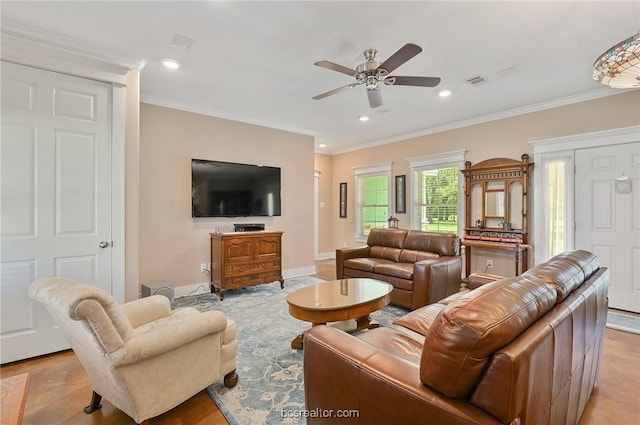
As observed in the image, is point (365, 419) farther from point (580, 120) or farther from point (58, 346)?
point (580, 120)

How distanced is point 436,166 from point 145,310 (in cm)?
507

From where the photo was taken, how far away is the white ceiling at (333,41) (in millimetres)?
2213

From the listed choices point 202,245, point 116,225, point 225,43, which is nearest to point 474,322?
point 225,43

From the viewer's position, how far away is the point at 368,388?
1.13 meters

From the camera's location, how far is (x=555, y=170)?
13.5 ft

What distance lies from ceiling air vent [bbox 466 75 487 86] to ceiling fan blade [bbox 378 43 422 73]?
5.15ft

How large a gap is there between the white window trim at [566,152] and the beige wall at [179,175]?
13.3 feet

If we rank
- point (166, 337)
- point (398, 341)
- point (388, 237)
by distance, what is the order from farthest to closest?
point (388, 237)
point (398, 341)
point (166, 337)

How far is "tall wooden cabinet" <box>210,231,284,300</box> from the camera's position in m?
4.05

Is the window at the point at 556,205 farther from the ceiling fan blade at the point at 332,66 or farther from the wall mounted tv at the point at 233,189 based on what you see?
the wall mounted tv at the point at 233,189

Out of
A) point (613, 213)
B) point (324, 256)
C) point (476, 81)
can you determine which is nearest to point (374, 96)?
point (476, 81)

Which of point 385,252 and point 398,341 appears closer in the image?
point 398,341

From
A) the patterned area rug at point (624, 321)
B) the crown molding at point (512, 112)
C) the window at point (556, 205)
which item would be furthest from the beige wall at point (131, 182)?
the window at point (556, 205)

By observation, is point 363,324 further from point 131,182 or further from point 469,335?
point 131,182
